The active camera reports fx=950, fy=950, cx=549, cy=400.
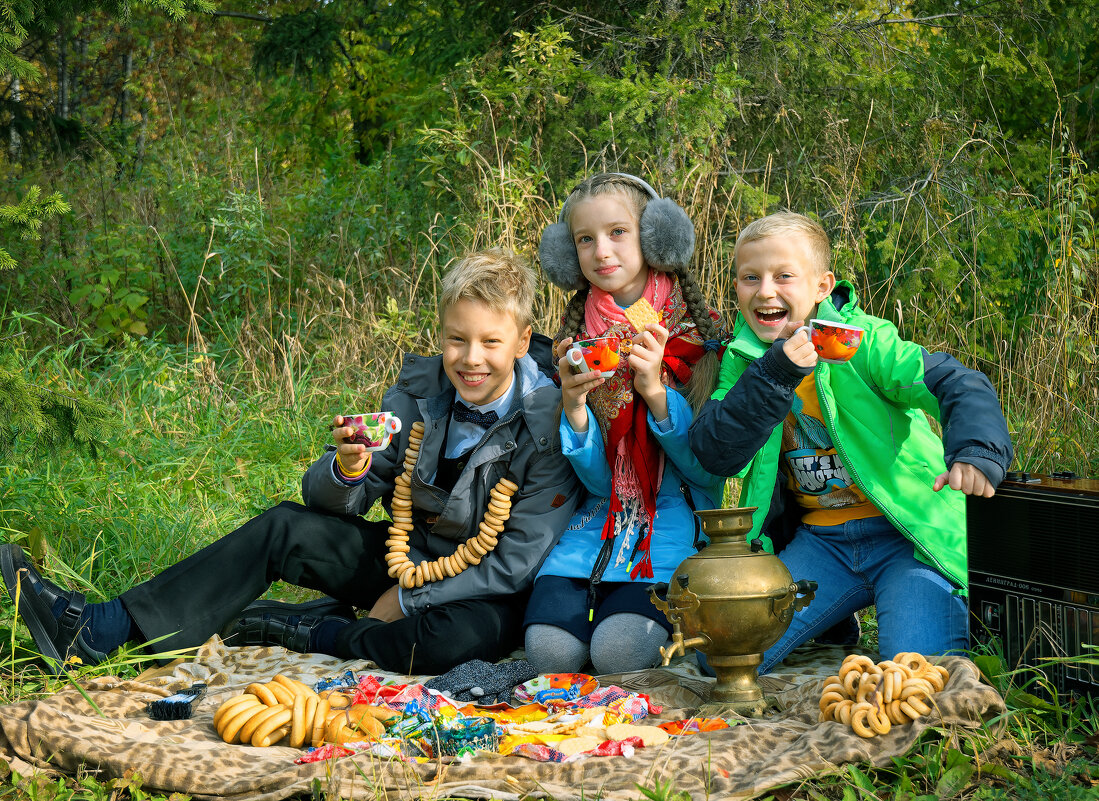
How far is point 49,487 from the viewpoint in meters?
4.14

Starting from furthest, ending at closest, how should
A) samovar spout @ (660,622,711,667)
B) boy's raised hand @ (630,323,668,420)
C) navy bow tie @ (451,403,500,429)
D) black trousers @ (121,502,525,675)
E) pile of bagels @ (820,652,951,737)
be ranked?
1. navy bow tie @ (451,403,500,429)
2. black trousers @ (121,502,525,675)
3. boy's raised hand @ (630,323,668,420)
4. samovar spout @ (660,622,711,667)
5. pile of bagels @ (820,652,951,737)

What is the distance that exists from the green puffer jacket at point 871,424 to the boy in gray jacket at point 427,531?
0.65 m

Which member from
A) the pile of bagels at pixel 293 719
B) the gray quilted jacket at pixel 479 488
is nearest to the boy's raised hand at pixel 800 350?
the gray quilted jacket at pixel 479 488

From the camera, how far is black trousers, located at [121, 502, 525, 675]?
9.51 ft

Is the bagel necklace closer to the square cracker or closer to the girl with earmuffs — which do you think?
the girl with earmuffs

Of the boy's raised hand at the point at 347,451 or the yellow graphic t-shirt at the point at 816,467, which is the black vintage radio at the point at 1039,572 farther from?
the boy's raised hand at the point at 347,451

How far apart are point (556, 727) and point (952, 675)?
3.10 feet

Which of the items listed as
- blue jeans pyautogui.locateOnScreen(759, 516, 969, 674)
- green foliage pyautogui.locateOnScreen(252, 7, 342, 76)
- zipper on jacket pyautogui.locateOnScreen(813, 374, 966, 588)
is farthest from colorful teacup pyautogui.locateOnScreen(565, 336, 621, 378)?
green foliage pyautogui.locateOnScreen(252, 7, 342, 76)

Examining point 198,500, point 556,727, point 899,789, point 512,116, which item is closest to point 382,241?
point 512,116

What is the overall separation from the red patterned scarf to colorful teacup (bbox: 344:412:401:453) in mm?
685

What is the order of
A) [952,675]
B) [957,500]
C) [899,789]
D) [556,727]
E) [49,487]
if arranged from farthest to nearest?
[49,487] < [957,500] < [556,727] < [952,675] < [899,789]

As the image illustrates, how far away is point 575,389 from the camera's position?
2.79m

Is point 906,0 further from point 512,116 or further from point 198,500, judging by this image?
point 198,500

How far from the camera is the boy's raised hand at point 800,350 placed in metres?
2.51
